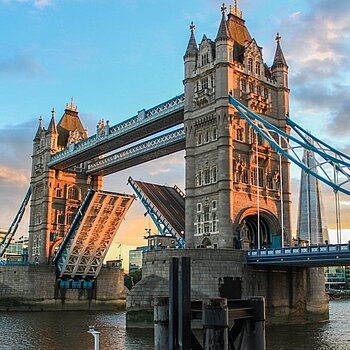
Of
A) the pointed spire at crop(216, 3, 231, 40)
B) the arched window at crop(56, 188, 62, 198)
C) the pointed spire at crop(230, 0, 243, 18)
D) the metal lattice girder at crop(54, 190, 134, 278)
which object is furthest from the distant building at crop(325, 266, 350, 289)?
the pointed spire at crop(216, 3, 231, 40)

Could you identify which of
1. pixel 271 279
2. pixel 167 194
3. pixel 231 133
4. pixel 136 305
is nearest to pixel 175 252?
pixel 136 305

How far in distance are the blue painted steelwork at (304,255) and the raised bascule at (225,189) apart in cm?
8

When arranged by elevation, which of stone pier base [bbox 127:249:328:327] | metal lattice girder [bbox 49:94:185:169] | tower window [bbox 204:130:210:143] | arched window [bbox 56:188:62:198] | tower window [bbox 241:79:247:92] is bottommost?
stone pier base [bbox 127:249:328:327]

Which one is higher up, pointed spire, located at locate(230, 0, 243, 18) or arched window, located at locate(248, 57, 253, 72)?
pointed spire, located at locate(230, 0, 243, 18)

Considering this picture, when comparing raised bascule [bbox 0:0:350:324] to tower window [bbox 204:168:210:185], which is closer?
raised bascule [bbox 0:0:350:324]

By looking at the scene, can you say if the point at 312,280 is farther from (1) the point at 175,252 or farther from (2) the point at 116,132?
(2) the point at 116,132

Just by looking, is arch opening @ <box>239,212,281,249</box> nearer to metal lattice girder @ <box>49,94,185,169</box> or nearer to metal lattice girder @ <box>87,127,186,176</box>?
metal lattice girder @ <box>87,127,186,176</box>

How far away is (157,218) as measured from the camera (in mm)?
56062

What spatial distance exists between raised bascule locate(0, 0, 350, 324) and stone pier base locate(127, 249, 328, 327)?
8 centimetres

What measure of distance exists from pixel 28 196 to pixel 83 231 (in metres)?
19.6

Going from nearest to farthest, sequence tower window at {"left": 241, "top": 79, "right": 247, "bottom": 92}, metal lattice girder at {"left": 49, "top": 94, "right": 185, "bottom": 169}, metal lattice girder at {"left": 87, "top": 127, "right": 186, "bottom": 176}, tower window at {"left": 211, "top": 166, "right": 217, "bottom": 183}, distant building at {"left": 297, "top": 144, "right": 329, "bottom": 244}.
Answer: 1. tower window at {"left": 211, "top": 166, "right": 217, "bottom": 183}
2. tower window at {"left": 241, "top": 79, "right": 247, "bottom": 92}
3. metal lattice girder at {"left": 49, "top": 94, "right": 185, "bottom": 169}
4. metal lattice girder at {"left": 87, "top": 127, "right": 186, "bottom": 176}
5. distant building at {"left": 297, "top": 144, "right": 329, "bottom": 244}

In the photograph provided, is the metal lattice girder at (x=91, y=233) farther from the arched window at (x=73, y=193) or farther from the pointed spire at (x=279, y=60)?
the pointed spire at (x=279, y=60)

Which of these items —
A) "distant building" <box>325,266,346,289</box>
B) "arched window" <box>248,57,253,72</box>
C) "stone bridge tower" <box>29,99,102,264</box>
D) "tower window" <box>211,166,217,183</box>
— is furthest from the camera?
"distant building" <box>325,266,346,289</box>

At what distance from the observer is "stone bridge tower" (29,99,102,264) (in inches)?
2857
